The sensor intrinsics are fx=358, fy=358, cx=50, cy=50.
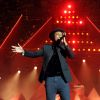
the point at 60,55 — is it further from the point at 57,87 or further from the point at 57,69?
the point at 57,87

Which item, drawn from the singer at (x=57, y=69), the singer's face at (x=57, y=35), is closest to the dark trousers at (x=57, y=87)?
the singer at (x=57, y=69)

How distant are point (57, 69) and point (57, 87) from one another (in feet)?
0.62

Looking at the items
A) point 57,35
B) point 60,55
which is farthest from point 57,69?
point 57,35

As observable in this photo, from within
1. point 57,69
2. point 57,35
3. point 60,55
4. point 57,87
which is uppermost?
point 57,35

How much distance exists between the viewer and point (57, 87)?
12.2ft

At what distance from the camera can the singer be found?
3.72 m

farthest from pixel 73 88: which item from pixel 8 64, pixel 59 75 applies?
pixel 59 75

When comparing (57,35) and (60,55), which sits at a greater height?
(57,35)

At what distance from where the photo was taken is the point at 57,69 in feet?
12.4

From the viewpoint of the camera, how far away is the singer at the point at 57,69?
372 cm

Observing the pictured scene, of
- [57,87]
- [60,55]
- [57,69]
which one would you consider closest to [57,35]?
[60,55]

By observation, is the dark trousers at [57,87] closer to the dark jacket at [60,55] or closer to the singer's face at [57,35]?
the dark jacket at [60,55]

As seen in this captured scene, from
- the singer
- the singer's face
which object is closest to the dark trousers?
the singer

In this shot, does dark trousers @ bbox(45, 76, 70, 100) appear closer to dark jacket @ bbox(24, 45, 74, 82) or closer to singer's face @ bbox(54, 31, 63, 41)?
dark jacket @ bbox(24, 45, 74, 82)
